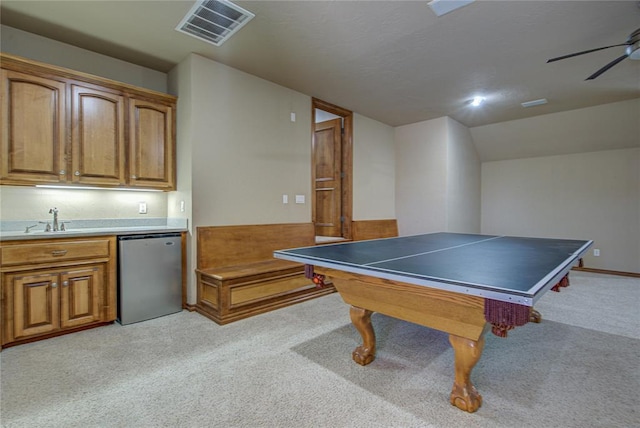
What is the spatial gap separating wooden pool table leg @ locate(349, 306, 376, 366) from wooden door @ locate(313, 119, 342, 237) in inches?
118

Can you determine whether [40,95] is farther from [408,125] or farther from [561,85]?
[561,85]

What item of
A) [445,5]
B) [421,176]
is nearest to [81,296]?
[445,5]

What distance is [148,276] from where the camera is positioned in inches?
115

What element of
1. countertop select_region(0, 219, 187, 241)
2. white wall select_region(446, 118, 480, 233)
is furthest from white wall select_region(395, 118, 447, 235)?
countertop select_region(0, 219, 187, 241)

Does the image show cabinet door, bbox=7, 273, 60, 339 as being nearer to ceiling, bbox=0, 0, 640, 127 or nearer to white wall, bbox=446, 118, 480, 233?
ceiling, bbox=0, 0, 640, 127

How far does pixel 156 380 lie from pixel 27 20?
3140mm

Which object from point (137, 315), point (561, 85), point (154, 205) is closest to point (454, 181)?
point (561, 85)

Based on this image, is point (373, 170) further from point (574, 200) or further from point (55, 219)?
point (55, 219)

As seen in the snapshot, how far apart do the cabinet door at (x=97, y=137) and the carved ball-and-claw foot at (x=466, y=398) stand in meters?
3.30

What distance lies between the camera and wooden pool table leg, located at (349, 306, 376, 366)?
2064 mm

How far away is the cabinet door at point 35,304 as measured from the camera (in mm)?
2307

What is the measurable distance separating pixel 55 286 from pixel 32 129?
1.34 meters

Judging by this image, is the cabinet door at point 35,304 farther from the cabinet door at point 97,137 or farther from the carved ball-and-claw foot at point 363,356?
the carved ball-and-claw foot at point 363,356

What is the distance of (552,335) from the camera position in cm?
261
